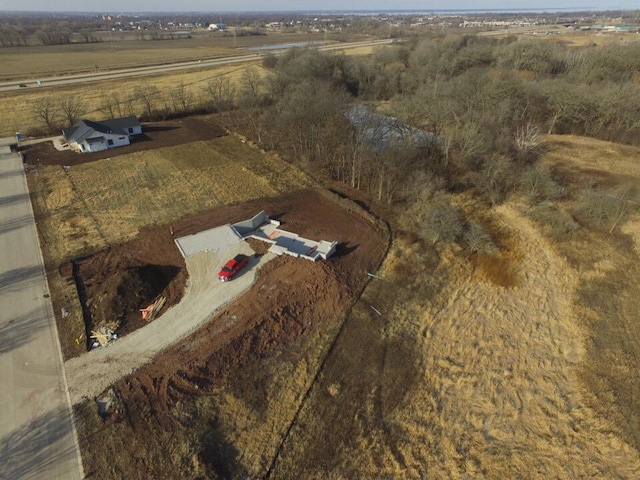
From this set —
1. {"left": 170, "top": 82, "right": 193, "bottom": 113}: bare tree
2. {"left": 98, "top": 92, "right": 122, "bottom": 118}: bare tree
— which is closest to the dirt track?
{"left": 170, "top": 82, "right": 193, "bottom": 113}: bare tree

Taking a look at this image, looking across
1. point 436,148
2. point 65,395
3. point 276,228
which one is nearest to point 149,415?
point 65,395

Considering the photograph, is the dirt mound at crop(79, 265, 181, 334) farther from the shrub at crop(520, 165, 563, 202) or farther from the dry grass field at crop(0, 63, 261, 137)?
the dry grass field at crop(0, 63, 261, 137)

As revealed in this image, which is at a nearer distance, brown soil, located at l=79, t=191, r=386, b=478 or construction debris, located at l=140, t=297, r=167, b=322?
brown soil, located at l=79, t=191, r=386, b=478

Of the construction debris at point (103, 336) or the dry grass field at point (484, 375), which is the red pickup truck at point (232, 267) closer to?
the construction debris at point (103, 336)

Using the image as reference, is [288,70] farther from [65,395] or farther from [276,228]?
[65,395]

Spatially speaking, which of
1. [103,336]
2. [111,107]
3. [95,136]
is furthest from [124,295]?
[111,107]
